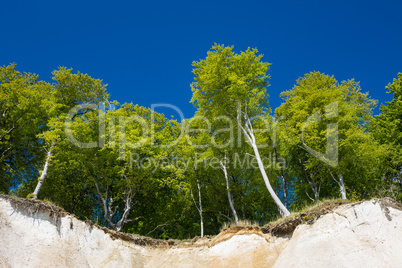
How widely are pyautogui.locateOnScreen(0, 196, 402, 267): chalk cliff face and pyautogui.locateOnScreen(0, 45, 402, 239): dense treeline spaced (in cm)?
491

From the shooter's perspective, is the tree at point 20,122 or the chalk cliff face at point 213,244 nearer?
the chalk cliff face at point 213,244

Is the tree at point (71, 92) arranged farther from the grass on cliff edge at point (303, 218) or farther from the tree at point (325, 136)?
the grass on cliff edge at point (303, 218)

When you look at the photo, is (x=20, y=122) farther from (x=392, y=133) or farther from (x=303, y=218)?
(x=392, y=133)

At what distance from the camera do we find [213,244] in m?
15.0

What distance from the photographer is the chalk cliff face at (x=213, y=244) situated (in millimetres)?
11047

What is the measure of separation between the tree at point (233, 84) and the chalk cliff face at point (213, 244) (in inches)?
321

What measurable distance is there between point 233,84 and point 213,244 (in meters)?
10.1

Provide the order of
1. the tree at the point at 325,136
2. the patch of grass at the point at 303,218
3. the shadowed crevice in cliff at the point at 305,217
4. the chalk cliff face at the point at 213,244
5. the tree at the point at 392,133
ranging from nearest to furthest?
1. the chalk cliff face at the point at 213,244
2. the shadowed crevice in cliff at the point at 305,217
3. the patch of grass at the point at 303,218
4. the tree at the point at 325,136
5. the tree at the point at 392,133

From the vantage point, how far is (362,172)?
21.5 metres

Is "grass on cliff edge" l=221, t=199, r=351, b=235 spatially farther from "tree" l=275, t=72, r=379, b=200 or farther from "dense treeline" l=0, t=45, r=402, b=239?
"tree" l=275, t=72, r=379, b=200

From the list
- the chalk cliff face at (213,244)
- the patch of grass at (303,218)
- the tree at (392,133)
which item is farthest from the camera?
the tree at (392,133)

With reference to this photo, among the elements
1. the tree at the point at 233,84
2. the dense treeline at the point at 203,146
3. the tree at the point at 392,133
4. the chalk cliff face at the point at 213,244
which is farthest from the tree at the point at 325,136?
the chalk cliff face at the point at 213,244

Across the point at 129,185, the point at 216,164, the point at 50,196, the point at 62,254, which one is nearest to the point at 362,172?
the point at 216,164

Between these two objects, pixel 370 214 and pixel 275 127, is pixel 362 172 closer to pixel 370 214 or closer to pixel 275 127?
pixel 275 127
